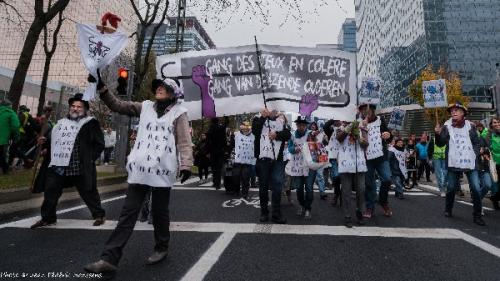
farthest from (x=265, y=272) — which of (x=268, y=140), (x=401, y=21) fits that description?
(x=401, y=21)

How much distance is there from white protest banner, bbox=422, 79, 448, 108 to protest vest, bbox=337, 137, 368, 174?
264 inches

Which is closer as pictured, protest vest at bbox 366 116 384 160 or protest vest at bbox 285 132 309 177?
protest vest at bbox 366 116 384 160

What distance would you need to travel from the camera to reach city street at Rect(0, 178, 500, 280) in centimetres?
359

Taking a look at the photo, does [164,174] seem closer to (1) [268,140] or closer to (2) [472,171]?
(1) [268,140]

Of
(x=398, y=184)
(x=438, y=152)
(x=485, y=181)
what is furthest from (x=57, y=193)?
(x=438, y=152)

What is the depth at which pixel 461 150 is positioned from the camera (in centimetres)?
677

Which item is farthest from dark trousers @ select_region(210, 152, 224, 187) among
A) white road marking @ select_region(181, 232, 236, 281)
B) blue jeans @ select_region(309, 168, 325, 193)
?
white road marking @ select_region(181, 232, 236, 281)

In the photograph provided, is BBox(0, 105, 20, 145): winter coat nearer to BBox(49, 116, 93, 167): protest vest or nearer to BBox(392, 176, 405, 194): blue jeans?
BBox(49, 116, 93, 167): protest vest

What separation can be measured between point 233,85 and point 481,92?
71704 millimetres

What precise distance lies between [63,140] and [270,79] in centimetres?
313

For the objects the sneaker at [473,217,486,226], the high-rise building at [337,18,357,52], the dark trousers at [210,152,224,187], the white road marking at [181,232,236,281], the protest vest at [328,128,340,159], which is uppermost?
the high-rise building at [337,18,357,52]

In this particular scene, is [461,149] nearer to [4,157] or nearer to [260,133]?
[260,133]

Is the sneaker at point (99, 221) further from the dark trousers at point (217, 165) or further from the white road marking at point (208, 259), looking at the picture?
the dark trousers at point (217, 165)

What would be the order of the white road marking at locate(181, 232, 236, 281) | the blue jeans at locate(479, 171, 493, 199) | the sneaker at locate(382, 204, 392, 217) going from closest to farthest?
the white road marking at locate(181, 232, 236, 281) → the sneaker at locate(382, 204, 392, 217) → the blue jeans at locate(479, 171, 493, 199)
